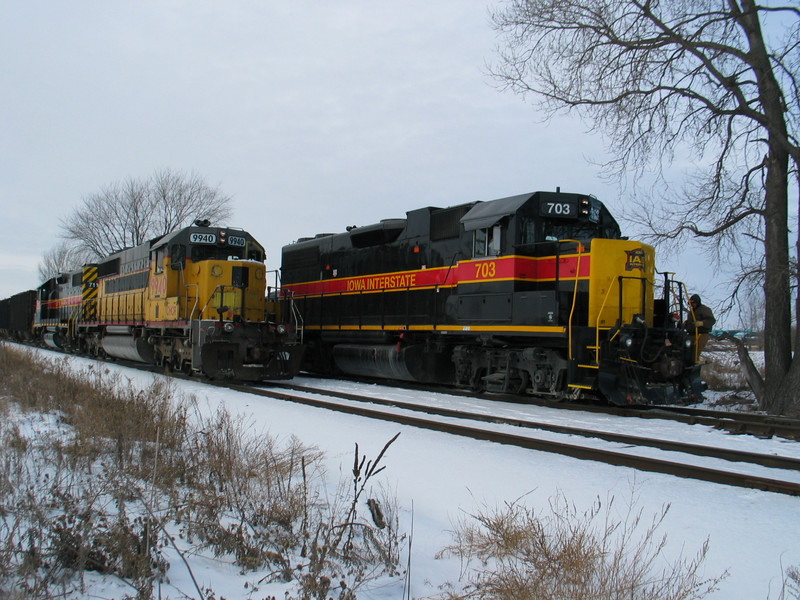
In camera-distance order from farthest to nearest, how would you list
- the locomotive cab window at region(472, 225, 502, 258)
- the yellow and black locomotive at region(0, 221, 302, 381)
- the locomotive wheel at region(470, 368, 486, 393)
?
the yellow and black locomotive at region(0, 221, 302, 381), the locomotive wheel at region(470, 368, 486, 393), the locomotive cab window at region(472, 225, 502, 258)

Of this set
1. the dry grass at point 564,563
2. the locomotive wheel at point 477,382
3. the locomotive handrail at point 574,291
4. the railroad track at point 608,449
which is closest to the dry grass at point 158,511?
the dry grass at point 564,563

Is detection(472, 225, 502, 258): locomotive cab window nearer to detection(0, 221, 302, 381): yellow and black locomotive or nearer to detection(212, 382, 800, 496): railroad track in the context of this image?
detection(212, 382, 800, 496): railroad track

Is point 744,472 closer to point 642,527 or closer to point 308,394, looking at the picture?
point 642,527

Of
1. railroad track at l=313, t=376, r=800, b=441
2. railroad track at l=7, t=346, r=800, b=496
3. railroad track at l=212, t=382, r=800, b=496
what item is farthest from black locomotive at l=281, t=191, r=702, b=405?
railroad track at l=212, t=382, r=800, b=496

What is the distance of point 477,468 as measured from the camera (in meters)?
5.98

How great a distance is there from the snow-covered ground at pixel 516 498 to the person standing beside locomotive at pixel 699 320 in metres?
2.89

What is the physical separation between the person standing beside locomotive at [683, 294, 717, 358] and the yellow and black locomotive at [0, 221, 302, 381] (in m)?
8.43

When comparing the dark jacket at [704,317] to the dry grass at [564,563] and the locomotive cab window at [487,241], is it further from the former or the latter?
the dry grass at [564,563]

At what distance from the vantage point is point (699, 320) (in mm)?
11453

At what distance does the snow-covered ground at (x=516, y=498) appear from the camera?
12.0ft

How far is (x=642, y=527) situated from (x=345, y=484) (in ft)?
7.90

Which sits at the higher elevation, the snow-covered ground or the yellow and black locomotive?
the yellow and black locomotive

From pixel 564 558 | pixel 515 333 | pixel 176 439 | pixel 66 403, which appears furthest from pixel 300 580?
pixel 515 333

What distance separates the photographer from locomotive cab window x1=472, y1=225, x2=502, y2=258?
11.6 metres
